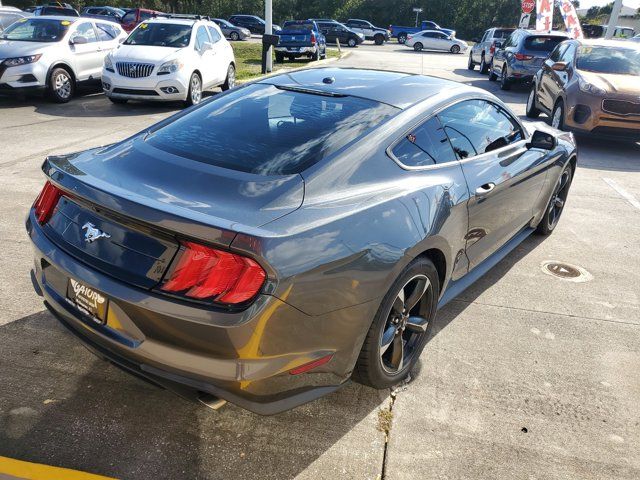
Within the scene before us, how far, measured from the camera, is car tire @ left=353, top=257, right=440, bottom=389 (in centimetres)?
262

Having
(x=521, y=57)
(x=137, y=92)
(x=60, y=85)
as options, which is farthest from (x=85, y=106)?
(x=521, y=57)

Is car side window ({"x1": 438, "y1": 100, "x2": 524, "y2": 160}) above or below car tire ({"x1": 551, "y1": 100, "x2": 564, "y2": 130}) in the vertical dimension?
above

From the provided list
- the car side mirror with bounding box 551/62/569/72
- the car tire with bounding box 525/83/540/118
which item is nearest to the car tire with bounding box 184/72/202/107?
the car side mirror with bounding box 551/62/569/72

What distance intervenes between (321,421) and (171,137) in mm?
1665

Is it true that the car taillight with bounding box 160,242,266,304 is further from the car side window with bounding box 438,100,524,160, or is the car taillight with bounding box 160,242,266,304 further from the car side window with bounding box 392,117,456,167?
the car side window with bounding box 438,100,524,160

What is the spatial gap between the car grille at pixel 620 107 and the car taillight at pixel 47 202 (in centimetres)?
843

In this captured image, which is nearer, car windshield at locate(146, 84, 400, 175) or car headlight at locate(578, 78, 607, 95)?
car windshield at locate(146, 84, 400, 175)

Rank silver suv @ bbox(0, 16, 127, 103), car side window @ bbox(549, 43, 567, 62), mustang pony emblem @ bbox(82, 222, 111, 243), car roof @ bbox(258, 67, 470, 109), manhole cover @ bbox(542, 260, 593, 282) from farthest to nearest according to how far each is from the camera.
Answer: car side window @ bbox(549, 43, 567, 62) < silver suv @ bbox(0, 16, 127, 103) < manhole cover @ bbox(542, 260, 593, 282) < car roof @ bbox(258, 67, 470, 109) < mustang pony emblem @ bbox(82, 222, 111, 243)

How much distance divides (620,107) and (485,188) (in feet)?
21.4

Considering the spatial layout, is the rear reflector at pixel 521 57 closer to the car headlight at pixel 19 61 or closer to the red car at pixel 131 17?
the car headlight at pixel 19 61

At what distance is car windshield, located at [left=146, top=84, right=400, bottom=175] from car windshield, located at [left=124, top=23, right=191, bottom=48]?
8466mm

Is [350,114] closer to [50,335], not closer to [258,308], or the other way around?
[258,308]

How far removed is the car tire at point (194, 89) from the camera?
10.6m

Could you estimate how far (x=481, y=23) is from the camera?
6078 centimetres
